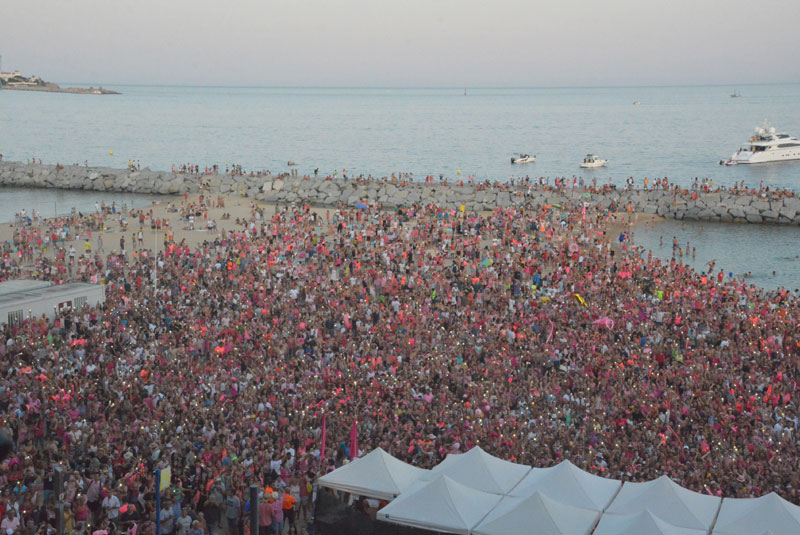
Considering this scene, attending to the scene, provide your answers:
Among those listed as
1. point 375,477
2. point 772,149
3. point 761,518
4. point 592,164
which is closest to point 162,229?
point 375,477

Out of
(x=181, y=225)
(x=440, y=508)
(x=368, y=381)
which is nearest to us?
(x=440, y=508)

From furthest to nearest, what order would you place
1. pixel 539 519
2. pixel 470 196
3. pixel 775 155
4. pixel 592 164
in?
pixel 592 164, pixel 775 155, pixel 470 196, pixel 539 519

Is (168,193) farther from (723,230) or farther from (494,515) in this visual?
(494,515)

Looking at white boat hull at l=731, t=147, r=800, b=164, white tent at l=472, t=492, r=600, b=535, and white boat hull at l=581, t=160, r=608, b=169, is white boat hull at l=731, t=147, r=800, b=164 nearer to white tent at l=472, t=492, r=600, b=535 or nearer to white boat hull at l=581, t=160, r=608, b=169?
white boat hull at l=581, t=160, r=608, b=169

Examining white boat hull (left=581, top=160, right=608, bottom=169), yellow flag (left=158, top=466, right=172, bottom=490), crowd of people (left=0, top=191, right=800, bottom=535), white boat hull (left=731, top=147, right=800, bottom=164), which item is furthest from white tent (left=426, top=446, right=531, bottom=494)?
white boat hull (left=581, top=160, right=608, bottom=169)

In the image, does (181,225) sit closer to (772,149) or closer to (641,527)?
(641,527)

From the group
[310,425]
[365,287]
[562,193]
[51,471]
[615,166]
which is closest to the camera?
[51,471]

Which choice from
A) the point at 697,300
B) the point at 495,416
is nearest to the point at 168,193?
the point at 697,300
